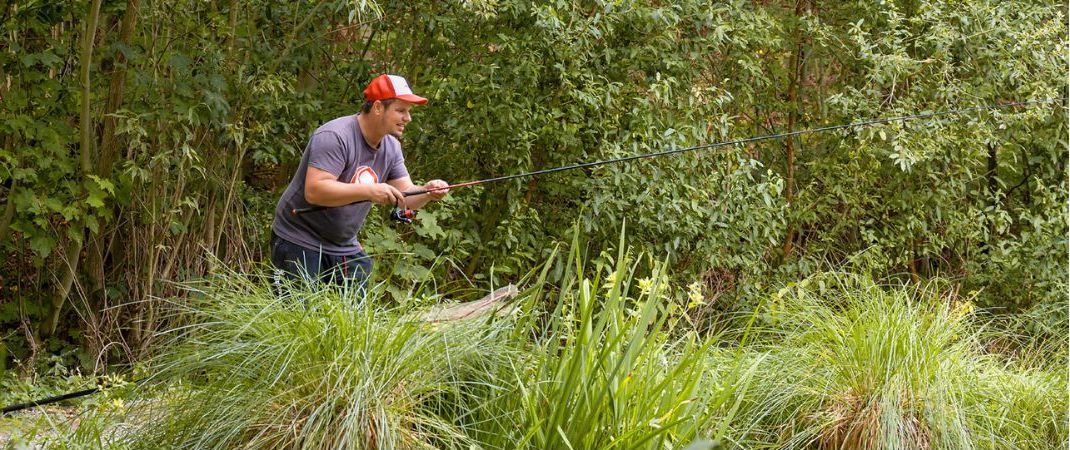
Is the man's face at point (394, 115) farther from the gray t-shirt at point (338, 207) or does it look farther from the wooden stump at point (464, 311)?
the wooden stump at point (464, 311)

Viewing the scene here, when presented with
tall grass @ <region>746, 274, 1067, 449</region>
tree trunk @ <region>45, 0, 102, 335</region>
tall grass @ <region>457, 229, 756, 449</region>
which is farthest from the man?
tree trunk @ <region>45, 0, 102, 335</region>

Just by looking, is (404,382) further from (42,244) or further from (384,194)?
(42,244)

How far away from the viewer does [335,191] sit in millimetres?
4059

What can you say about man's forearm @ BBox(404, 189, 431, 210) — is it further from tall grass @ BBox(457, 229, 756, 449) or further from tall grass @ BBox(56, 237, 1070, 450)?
tall grass @ BBox(457, 229, 756, 449)

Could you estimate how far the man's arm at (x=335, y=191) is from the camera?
407 cm

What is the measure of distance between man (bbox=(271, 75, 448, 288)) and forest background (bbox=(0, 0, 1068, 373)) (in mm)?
837

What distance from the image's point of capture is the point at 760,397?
3.60 meters

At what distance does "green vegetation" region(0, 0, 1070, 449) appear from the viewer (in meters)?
3.02

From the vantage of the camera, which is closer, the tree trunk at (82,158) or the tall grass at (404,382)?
the tall grass at (404,382)

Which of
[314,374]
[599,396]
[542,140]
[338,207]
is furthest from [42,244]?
[599,396]

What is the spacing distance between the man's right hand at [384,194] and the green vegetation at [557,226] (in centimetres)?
29

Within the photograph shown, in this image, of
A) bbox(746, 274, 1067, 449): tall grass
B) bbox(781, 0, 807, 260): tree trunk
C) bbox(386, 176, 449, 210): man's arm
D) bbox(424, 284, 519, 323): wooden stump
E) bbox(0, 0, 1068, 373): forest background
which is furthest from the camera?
bbox(781, 0, 807, 260): tree trunk

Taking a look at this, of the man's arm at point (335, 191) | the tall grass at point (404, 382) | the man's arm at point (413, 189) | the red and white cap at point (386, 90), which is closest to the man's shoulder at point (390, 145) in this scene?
the man's arm at point (413, 189)

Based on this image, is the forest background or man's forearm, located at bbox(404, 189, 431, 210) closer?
man's forearm, located at bbox(404, 189, 431, 210)
